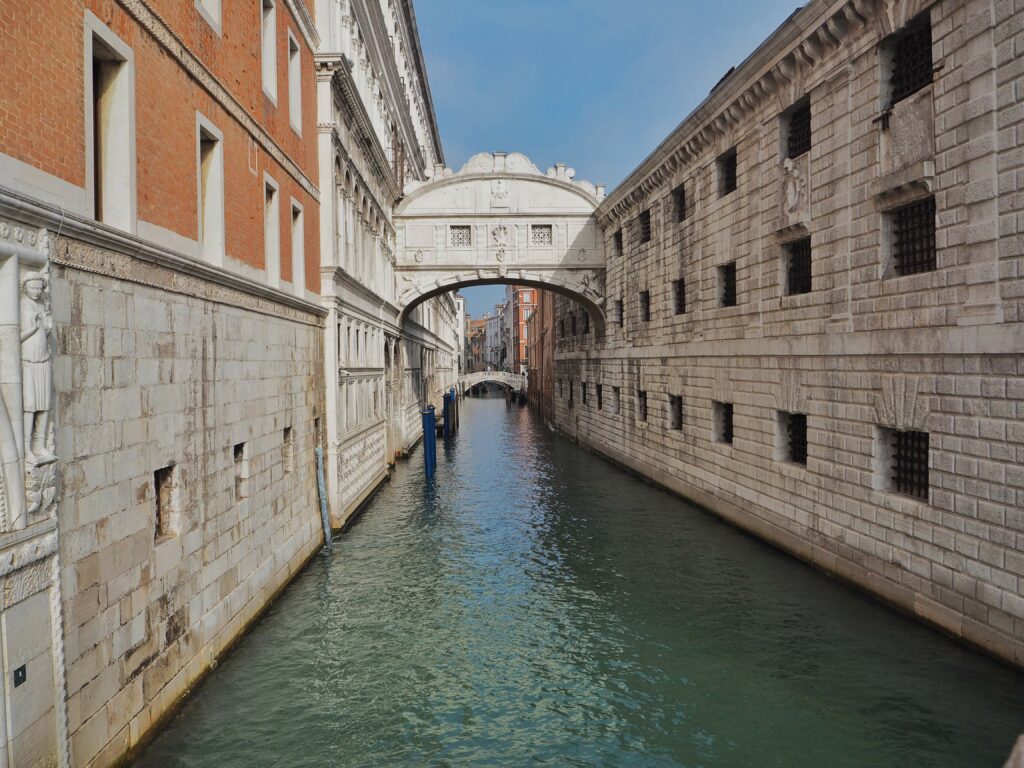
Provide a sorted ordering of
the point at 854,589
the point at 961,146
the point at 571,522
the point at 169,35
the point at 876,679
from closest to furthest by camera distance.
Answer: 1. the point at 169,35
2. the point at 876,679
3. the point at 961,146
4. the point at 854,589
5. the point at 571,522

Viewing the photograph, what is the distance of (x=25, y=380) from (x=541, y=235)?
21006mm

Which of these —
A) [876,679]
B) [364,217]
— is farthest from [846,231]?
[364,217]

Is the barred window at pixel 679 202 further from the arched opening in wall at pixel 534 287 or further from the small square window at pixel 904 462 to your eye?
the small square window at pixel 904 462

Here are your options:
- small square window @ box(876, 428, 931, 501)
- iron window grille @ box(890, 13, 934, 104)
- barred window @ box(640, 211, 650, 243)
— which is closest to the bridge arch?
barred window @ box(640, 211, 650, 243)

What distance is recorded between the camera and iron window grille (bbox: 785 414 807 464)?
474 inches

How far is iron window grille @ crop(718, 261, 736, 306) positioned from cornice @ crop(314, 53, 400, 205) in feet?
28.3

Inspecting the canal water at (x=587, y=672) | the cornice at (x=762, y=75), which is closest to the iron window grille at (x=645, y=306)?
the cornice at (x=762, y=75)

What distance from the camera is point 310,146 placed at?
1310 centimetres

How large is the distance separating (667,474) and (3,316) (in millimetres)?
15955

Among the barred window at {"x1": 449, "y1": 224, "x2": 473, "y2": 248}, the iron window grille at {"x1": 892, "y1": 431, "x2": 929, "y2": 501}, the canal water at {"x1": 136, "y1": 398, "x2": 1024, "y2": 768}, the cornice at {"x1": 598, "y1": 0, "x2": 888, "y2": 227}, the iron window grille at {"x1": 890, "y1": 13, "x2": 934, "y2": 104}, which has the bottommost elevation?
the canal water at {"x1": 136, "y1": 398, "x2": 1024, "y2": 768}

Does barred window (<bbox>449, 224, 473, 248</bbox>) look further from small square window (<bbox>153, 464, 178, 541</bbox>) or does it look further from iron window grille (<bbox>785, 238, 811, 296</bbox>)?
small square window (<bbox>153, 464, 178, 541</bbox>)

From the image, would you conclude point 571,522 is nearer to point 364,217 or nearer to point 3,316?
point 364,217

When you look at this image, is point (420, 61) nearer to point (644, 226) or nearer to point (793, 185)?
point (644, 226)

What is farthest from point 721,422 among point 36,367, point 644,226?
point 36,367
